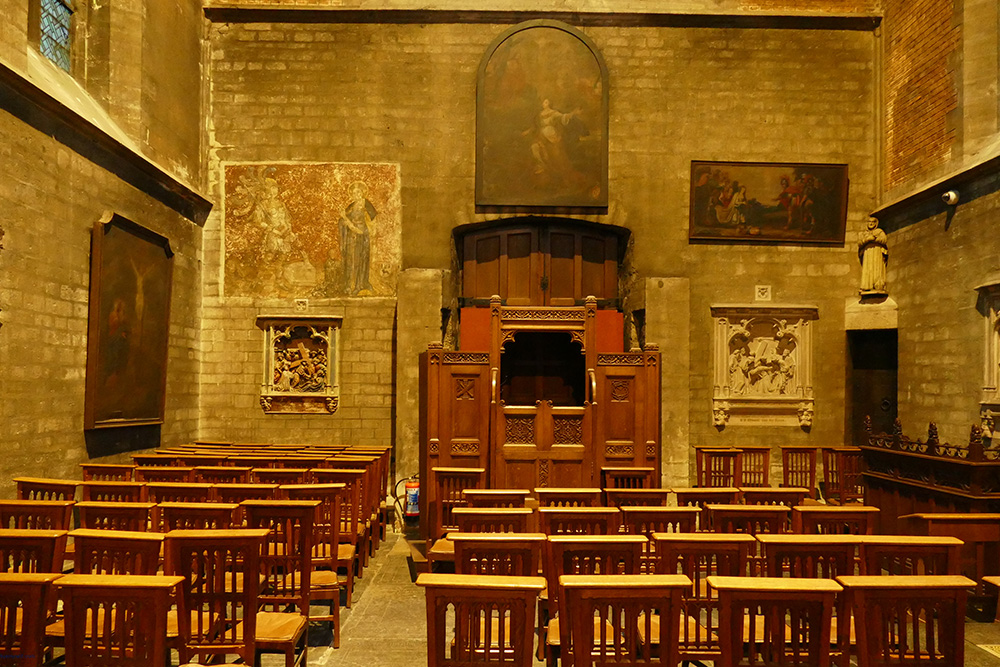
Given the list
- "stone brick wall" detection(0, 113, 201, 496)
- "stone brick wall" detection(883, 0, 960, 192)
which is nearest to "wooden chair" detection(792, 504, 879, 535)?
"stone brick wall" detection(0, 113, 201, 496)

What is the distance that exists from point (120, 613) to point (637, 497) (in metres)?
3.77

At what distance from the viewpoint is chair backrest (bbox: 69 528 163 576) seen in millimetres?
3312

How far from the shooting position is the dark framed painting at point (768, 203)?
39.5 feet

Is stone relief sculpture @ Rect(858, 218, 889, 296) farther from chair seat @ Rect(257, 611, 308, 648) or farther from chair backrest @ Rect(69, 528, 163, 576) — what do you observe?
chair backrest @ Rect(69, 528, 163, 576)

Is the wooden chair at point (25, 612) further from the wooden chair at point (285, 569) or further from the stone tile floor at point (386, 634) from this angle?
the stone tile floor at point (386, 634)

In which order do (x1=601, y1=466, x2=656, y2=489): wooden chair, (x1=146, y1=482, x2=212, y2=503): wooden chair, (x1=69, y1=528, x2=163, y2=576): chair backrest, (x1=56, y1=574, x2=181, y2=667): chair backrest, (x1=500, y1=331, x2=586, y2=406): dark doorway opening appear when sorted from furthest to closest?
(x1=500, y1=331, x2=586, y2=406): dark doorway opening < (x1=601, y1=466, x2=656, y2=489): wooden chair < (x1=146, y1=482, x2=212, y2=503): wooden chair < (x1=69, y1=528, x2=163, y2=576): chair backrest < (x1=56, y1=574, x2=181, y2=667): chair backrest

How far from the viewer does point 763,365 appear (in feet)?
39.1

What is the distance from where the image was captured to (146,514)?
4285 mm

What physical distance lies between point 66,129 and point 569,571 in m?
7.55

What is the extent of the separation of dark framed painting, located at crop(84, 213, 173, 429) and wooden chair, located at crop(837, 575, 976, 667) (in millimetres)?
8071

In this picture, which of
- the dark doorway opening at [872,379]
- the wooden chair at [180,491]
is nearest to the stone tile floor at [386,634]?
the wooden chair at [180,491]

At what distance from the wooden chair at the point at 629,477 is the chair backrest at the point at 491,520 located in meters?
2.34

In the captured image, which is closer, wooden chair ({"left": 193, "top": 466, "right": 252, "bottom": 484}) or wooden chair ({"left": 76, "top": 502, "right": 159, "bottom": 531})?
wooden chair ({"left": 76, "top": 502, "right": 159, "bottom": 531})

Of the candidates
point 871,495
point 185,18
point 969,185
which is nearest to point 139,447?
point 185,18
